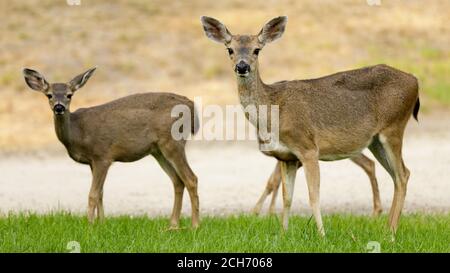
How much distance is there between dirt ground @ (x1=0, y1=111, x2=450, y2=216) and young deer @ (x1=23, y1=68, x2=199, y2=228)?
6.51ft

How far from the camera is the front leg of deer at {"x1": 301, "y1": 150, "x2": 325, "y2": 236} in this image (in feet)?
37.9

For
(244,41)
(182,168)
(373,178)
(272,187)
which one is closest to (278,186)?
(272,187)

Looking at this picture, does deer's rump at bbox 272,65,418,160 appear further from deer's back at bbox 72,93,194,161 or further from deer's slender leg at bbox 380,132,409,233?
deer's back at bbox 72,93,194,161

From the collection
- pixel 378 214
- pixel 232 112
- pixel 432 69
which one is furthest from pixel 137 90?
pixel 378 214

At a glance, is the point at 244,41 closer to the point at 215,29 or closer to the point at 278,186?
the point at 215,29

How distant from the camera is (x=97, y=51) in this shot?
2575 cm

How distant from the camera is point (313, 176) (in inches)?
456

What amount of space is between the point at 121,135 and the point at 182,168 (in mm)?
792

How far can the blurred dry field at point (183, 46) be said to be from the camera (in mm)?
23406

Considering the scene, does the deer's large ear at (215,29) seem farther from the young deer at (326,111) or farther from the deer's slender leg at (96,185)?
the deer's slender leg at (96,185)

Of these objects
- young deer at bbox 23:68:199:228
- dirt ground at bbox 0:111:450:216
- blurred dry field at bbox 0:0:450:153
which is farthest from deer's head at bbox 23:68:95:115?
blurred dry field at bbox 0:0:450:153

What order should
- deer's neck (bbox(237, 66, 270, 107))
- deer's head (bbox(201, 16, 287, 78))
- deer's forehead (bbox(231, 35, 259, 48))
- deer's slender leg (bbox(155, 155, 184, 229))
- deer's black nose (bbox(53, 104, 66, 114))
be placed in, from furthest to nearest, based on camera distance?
1. deer's slender leg (bbox(155, 155, 184, 229))
2. deer's black nose (bbox(53, 104, 66, 114))
3. deer's neck (bbox(237, 66, 270, 107))
4. deer's forehead (bbox(231, 35, 259, 48))
5. deer's head (bbox(201, 16, 287, 78))

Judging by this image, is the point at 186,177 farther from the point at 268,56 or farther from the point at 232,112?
the point at 268,56
